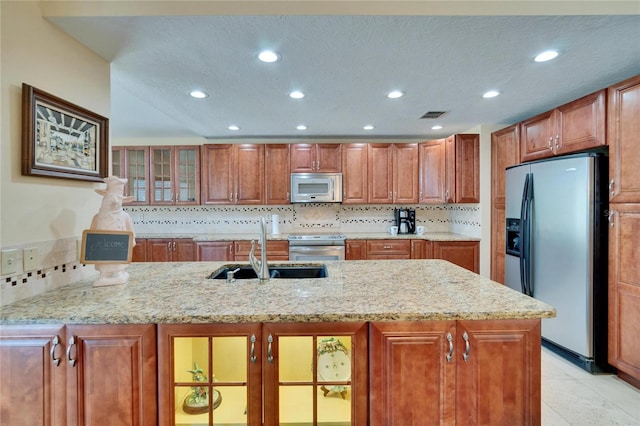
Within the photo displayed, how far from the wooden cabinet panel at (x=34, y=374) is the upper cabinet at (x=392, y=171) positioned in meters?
3.44

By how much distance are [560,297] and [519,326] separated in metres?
1.67

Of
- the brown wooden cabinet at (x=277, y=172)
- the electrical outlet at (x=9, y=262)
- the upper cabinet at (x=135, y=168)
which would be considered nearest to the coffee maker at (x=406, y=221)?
the brown wooden cabinet at (x=277, y=172)

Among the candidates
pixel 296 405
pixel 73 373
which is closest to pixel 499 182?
pixel 296 405

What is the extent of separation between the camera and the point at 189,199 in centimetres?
406

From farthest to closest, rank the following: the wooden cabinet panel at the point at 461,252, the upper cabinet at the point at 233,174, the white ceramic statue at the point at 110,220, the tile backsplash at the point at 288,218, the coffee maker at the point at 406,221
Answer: the tile backsplash at the point at 288,218 → the coffee maker at the point at 406,221 → the upper cabinet at the point at 233,174 → the wooden cabinet panel at the point at 461,252 → the white ceramic statue at the point at 110,220

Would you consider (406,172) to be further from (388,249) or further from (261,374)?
(261,374)

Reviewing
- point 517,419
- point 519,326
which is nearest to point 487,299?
point 519,326

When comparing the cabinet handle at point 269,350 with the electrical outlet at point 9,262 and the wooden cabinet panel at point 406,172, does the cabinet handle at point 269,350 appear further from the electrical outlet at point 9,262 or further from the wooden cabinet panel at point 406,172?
the wooden cabinet panel at point 406,172

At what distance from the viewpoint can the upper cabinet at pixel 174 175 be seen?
4039mm

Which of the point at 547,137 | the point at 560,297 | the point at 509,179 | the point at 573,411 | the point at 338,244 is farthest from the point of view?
the point at 338,244

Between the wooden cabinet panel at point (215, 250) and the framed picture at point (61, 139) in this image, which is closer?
the framed picture at point (61, 139)

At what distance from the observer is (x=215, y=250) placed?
3.78 meters

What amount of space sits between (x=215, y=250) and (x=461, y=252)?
3.15 m

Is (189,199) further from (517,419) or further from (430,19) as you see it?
(517,419)
